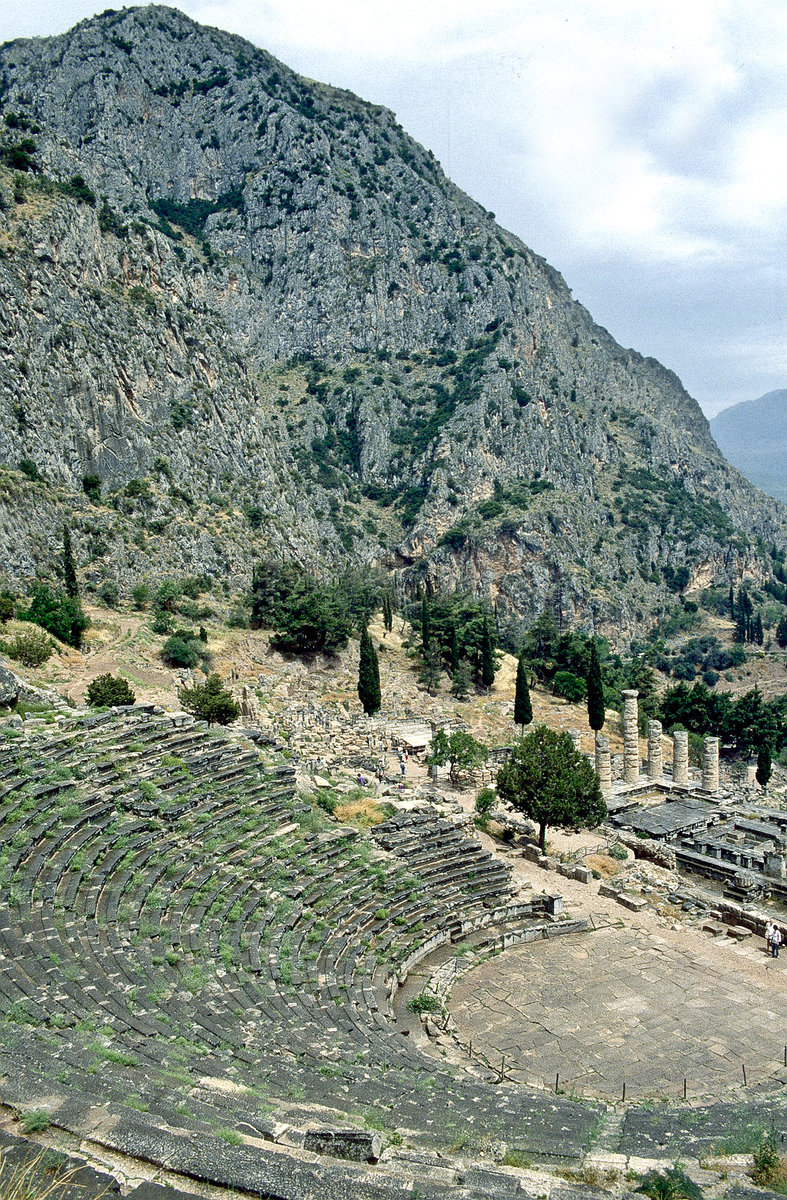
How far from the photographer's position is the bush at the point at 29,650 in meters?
39.4

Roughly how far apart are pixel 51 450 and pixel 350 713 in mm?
33759

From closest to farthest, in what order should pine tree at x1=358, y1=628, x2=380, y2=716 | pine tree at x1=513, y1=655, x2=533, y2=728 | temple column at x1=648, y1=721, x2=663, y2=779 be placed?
temple column at x1=648, y1=721, x2=663, y2=779 < pine tree at x1=358, y1=628, x2=380, y2=716 < pine tree at x1=513, y1=655, x2=533, y2=728

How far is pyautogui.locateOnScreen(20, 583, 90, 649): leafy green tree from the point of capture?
4556cm

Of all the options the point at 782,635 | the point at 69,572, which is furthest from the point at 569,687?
the point at 782,635

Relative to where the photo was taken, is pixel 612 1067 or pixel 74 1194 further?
pixel 612 1067

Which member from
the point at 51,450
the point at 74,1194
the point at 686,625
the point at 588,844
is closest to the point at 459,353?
the point at 686,625

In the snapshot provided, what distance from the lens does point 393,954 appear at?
2016cm

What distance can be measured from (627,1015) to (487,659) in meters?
45.7

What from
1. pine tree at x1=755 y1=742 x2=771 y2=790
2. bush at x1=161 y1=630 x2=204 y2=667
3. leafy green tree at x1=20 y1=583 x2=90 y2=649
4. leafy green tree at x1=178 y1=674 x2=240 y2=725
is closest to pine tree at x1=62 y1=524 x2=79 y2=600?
leafy green tree at x1=20 y1=583 x2=90 y2=649

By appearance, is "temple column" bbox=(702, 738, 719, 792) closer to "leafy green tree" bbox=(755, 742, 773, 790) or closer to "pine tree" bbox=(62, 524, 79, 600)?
"leafy green tree" bbox=(755, 742, 773, 790)

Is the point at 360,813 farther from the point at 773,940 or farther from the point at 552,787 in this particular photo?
the point at 773,940

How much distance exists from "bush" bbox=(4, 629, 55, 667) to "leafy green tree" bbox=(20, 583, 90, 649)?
448 centimetres

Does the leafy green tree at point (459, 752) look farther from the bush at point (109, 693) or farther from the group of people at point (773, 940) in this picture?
the group of people at point (773, 940)

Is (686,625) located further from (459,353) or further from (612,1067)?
(612,1067)
